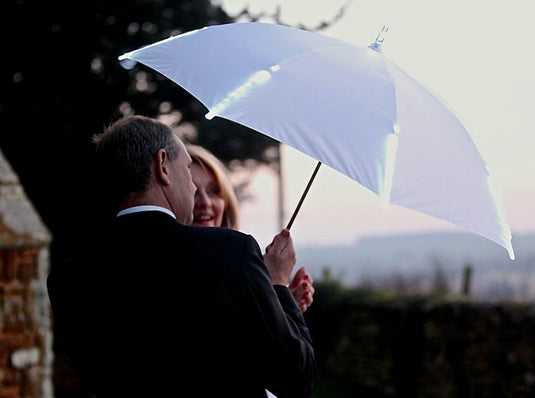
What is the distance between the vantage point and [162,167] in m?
1.92

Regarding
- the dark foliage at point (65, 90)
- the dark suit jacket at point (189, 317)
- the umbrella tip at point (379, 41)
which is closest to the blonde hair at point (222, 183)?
the umbrella tip at point (379, 41)

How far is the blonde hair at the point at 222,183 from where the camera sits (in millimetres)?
3295

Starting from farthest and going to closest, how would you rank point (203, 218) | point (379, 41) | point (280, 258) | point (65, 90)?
point (65, 90) < point (203, 218) < point (379, 41) < point (280, 258)

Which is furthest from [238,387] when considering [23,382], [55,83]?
[55,83]

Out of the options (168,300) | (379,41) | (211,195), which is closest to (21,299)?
(211,195)

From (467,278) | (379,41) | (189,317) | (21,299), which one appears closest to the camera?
(189,317)

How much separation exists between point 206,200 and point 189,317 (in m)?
1.51

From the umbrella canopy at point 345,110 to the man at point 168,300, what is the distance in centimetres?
36

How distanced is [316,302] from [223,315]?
9969mm

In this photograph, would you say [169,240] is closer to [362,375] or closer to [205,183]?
[205,183]

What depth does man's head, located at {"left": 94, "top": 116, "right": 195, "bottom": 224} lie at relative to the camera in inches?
75.2

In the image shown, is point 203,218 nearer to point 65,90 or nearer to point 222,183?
point 222,183

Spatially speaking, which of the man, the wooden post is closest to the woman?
the man

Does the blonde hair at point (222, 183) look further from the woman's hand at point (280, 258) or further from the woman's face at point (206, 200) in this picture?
the woman's hand at point (280, 258)
